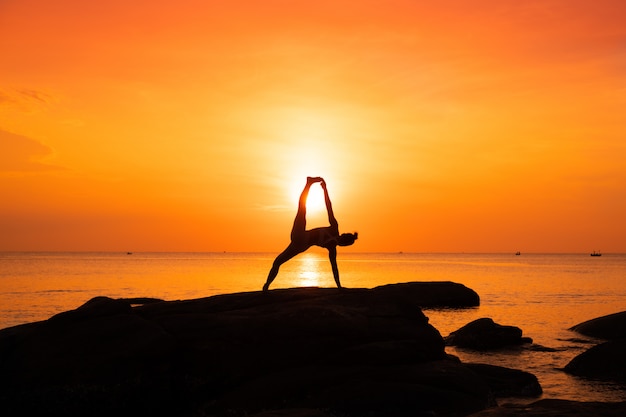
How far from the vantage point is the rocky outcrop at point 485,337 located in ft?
114

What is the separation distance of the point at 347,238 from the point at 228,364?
18.1ft

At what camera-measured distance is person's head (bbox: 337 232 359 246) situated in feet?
65.0

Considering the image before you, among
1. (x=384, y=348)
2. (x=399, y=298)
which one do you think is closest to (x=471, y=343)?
(x=399, y=298)

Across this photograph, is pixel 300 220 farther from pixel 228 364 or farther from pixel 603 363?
pixel 603 363

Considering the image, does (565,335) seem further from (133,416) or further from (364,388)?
(133,416)

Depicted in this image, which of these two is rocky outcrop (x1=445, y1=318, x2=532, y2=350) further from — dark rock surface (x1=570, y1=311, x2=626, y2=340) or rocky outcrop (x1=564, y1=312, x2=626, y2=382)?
rocky outcrop (x1=564, y1=312, x2=626, y2=382)

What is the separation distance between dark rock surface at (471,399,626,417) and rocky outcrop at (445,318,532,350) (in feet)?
66.7

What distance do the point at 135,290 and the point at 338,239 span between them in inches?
2586

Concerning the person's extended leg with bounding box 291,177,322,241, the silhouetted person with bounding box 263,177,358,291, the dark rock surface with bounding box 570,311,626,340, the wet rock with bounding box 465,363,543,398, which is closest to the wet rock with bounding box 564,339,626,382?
the wet rock with bounding box 465,363,543,398

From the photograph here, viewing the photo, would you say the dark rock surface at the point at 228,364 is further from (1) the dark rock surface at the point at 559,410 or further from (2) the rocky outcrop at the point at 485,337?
(2) the rocky outcrop at the point at 485,337

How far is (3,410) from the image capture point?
56.0ft

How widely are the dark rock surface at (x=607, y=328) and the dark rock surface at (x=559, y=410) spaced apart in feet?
84.0

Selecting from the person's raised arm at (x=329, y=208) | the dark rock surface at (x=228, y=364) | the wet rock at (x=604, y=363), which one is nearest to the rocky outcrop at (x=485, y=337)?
the wet rock at (x=604, y=363)

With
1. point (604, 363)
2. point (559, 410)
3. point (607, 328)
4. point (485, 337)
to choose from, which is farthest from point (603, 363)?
point (607, 328)
